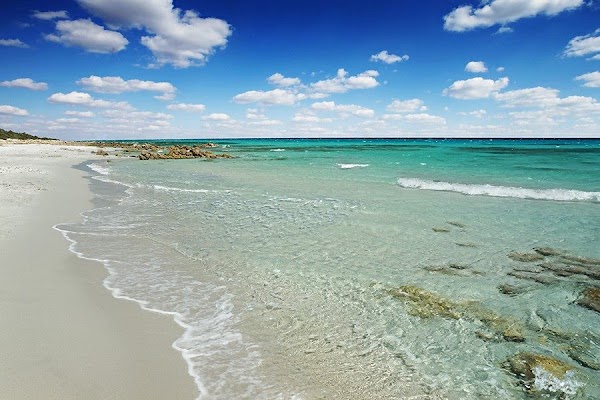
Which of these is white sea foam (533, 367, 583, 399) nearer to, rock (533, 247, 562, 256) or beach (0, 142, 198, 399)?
beach (0, 142, 198, 399)

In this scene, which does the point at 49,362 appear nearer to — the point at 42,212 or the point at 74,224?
the point at 74,224

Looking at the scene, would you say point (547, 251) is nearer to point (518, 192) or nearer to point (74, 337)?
point (74, 337)

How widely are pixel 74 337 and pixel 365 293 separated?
511 centimetres

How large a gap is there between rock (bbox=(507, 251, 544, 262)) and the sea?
0.18 feet

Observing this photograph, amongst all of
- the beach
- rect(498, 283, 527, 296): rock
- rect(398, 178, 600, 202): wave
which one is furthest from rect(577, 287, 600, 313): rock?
rect(398, 178, 600, 202): wave

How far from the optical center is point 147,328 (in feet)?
19.4

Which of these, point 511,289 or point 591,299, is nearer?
point 591,299

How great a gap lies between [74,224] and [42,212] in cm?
253

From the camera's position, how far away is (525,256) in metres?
9.98

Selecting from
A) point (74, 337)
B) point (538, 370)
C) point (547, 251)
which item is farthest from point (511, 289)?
point (74, 337)

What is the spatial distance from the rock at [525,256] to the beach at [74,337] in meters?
8.65

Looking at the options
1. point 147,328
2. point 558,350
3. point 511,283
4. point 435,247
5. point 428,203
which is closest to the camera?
point 558,350

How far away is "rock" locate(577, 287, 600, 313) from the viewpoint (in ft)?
23.0

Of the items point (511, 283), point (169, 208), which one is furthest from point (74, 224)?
point (511, 283)
